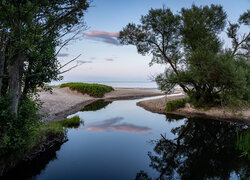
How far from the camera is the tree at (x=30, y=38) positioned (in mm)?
5793

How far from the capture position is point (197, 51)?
54.2 feet

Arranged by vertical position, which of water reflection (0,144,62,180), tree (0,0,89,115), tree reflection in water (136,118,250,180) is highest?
tree (0,0,89,115)

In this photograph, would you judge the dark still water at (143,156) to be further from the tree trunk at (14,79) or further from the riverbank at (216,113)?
the tree trunk at (14,79)

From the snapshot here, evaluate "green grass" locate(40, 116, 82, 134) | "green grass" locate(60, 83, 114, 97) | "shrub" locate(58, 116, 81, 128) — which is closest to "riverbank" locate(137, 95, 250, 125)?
"shrub" locate(58, 116, 81, 128)

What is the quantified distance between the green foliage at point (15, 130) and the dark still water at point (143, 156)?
906 millimetres

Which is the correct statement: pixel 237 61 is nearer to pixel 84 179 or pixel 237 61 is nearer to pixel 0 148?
pixel 84 179

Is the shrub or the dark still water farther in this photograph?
the shrub

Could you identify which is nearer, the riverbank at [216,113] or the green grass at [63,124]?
the green grass at [63,124]

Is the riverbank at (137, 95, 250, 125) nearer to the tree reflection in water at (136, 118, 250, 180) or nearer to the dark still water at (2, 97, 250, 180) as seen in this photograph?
the dark still water at (2, 97, 250, 180)

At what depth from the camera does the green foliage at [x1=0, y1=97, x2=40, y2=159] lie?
6.55 meters

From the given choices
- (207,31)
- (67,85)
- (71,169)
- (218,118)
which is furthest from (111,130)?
(67,85)

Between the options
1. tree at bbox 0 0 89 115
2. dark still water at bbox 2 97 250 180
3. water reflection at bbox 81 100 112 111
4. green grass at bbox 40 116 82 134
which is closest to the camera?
tree at bbox 0 0 89 115

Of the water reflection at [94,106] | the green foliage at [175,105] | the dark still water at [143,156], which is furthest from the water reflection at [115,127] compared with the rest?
the water reflection at [94,106]

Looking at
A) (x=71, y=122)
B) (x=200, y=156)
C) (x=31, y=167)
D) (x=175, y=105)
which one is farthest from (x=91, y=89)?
(x=200, y=156)
